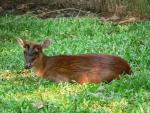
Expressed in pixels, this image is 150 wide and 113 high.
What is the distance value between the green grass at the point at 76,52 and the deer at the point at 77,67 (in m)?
Answer: 0.16

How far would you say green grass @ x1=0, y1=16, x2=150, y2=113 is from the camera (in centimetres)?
672

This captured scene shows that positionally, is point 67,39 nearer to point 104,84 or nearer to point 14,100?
point 104,84

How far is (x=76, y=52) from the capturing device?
10.7m

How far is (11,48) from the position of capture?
11836 millimetres

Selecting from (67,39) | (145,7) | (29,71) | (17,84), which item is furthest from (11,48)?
(145,7)

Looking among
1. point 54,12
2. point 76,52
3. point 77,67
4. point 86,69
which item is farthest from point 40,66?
point 54,12

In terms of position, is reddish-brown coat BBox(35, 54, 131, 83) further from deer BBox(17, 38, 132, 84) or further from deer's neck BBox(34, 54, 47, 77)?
deer's neck BBox(34, 54, 47, 77)

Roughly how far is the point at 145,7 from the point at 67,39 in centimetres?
326

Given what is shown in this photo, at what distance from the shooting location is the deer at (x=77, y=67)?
8.04m

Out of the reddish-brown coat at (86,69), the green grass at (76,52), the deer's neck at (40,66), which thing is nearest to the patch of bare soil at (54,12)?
the green grass at (76,52)

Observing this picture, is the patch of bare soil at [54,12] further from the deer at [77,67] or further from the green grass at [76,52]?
the deer at [77,67]

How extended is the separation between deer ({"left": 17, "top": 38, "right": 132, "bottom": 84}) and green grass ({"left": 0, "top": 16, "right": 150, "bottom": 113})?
16cm

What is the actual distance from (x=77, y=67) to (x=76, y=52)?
8.27ft

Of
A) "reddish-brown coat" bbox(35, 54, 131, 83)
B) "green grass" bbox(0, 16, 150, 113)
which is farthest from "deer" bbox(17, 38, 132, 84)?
"green grass" bbox(0, 16, 150, 113)
